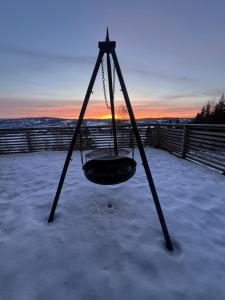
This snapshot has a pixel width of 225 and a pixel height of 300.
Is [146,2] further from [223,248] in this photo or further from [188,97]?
[188,97]

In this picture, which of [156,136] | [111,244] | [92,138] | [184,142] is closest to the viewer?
[111,244]

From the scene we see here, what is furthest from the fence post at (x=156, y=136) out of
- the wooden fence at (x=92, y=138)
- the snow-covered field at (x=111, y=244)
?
the snow-covered field at (x=111, y=244)

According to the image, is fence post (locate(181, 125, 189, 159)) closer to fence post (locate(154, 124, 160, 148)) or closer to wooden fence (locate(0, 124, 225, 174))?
wooden fence (locate(0, 124, 225, 174))

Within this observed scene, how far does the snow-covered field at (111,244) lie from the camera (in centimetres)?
141

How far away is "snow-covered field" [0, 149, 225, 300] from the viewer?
55.6 inches

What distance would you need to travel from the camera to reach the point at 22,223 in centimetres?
233

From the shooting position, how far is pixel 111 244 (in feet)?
6.30

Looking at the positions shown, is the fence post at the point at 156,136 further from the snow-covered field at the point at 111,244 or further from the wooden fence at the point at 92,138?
the snow-covered field at the point at 111,244

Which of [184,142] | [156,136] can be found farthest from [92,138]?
[184,142]

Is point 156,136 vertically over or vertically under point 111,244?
over

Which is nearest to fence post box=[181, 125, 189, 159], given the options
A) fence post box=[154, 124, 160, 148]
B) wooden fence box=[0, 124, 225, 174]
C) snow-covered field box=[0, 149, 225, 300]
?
wooden fence box=[0, 124, 225, 174]

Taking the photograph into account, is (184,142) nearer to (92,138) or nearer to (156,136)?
(156,136)

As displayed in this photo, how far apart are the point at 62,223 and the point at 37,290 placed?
37.0 inches

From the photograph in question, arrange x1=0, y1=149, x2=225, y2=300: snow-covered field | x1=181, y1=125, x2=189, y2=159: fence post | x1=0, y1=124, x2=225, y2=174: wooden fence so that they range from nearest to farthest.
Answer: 1. x1=0, y1=149, x2=225, y2=300: snow-covered field
2. x1=181, y1=125, x2=189, y2=159: fence post
3. x1=0, y1=124, x2=225, y2=174: wooden fence
